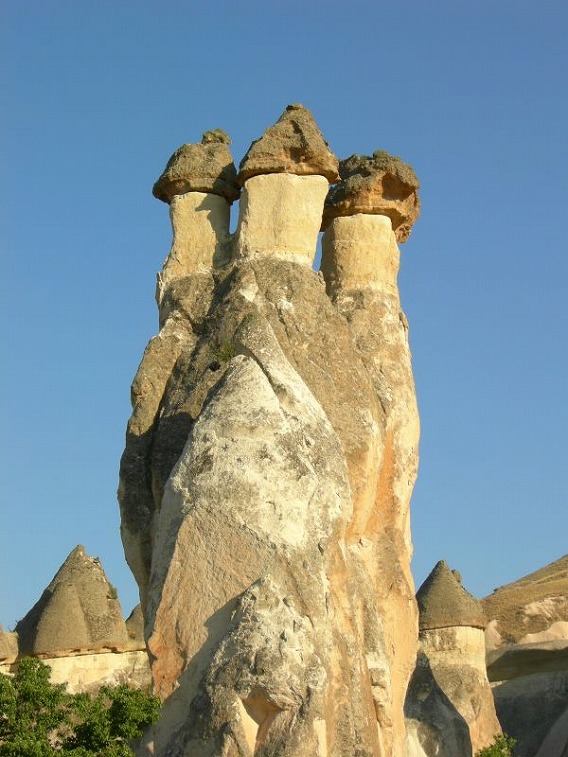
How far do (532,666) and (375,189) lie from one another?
10075 mm

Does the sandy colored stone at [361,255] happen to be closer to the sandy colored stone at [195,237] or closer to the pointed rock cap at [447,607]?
the sandy colored stone at [195,237]

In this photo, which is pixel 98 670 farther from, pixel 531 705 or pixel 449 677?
pixel 531 705

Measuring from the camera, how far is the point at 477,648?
19.4 metres

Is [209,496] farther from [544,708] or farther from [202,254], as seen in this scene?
[544,708]

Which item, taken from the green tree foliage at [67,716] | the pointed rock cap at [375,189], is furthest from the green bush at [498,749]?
the green tree foliage at [67,716]

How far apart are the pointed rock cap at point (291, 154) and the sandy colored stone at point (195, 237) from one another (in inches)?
25.1

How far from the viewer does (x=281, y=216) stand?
12891 mm

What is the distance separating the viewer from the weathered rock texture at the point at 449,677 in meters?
17.1

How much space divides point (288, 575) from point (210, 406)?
165cm

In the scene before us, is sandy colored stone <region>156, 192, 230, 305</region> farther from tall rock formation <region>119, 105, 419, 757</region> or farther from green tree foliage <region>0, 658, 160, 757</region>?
green tree foliage <region>0, 658, 160, 757</region>

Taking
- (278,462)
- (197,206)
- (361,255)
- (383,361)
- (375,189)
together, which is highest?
(375,189)

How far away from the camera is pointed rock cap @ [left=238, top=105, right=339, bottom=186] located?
13023 mm

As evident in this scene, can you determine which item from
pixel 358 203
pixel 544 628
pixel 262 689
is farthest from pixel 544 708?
pixel 262 689

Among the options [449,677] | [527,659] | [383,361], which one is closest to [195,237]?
[383,361]
